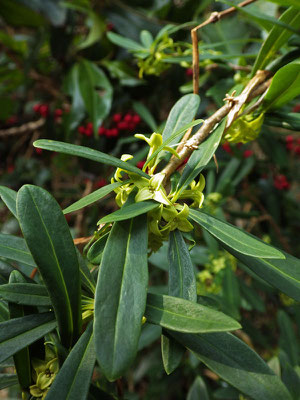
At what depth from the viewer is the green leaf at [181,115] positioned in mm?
466

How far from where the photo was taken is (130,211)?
35cm

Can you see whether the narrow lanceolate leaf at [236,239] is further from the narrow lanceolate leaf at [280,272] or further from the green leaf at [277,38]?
the green leaf at [277,38]

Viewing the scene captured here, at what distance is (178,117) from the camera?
18.8 inches

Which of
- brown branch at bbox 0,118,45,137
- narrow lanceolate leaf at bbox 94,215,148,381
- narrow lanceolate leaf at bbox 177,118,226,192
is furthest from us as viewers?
brown branch at bbox 0,118,45,137

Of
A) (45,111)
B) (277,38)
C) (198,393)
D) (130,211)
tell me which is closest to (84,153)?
(130,211)

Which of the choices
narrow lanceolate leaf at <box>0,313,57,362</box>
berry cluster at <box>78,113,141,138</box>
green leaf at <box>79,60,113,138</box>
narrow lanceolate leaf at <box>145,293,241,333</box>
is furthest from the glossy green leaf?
berry cluster at <box>78,113,141,138</box>

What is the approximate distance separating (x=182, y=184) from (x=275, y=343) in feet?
3.96

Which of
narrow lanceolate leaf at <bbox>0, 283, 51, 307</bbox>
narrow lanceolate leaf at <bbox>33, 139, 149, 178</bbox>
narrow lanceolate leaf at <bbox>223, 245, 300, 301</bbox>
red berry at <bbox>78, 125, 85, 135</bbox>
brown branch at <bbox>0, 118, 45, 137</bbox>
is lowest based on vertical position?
narrow lanceolate leaf at <bbox>0, 283, 51, 307</bbox>

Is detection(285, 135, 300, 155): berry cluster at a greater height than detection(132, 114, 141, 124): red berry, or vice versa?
detection(132, 114, 141, 124): red berry

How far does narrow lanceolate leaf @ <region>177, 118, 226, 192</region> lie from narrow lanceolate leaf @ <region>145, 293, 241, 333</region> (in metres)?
0.11

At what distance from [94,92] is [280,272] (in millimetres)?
968

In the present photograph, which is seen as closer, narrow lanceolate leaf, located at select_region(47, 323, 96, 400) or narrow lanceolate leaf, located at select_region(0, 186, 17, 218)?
narrow lanceolate leaf, located at select_region(47, 323, 96, 400)

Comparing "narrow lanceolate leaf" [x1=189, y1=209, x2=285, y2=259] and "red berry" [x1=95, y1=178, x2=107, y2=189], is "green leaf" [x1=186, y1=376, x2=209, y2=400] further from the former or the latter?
"red berry" [x1=95, y1=178, x2=107, y2=189]

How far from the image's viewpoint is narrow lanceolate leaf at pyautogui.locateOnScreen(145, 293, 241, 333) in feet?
1.03
